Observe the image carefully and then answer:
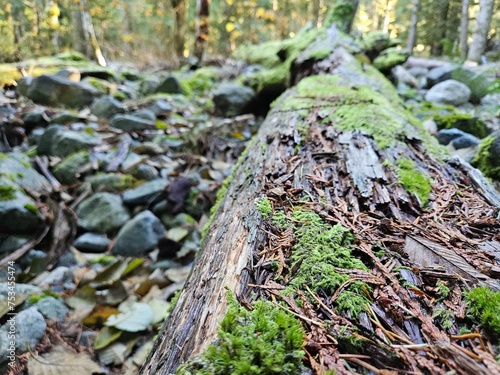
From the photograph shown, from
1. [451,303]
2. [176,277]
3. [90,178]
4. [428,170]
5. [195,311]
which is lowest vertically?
[176,277]

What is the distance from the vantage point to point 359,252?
1.34 meters

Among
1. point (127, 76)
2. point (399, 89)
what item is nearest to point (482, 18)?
point (399, 89)

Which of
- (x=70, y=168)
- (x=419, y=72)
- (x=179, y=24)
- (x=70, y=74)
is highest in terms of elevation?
(x=179, y=24)

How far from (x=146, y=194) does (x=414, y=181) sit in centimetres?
296

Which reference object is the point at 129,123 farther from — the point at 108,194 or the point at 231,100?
the point at 231,100

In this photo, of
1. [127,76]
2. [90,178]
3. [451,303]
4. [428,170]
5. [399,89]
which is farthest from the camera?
[127,76]

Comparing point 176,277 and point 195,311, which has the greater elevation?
point 195,311

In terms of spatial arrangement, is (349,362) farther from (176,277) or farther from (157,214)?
(157,214)

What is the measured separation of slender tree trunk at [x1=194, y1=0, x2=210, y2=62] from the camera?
393 inches

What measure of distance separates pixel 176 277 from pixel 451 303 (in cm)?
239

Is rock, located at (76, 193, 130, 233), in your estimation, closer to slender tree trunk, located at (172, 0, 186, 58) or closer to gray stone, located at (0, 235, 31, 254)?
gray stone, located at (0, 235, 31, 254)

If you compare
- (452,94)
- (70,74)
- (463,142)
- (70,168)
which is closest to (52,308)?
(70,168)

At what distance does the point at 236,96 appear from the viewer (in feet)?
20.9

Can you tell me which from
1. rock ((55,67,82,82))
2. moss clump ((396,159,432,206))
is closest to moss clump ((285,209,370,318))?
moss clump ((396,159,432,206))
